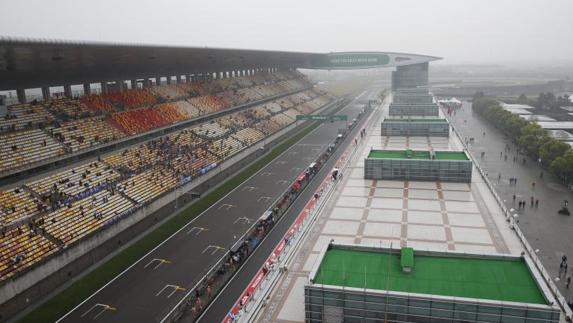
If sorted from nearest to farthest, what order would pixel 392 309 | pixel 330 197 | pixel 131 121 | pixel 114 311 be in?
pixel 392 309 < pixel 114 311 < pixel 330 197 < pixel 131 121

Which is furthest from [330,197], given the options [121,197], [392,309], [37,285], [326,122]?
[326,122]

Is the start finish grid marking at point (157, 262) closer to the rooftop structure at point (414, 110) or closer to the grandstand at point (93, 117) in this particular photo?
the grandstand at point (93, 117)

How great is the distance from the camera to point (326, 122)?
10769 cm

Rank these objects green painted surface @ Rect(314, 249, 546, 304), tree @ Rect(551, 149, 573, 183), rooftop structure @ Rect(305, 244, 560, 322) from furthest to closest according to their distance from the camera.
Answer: tree @ Rect(551, 149, 573, 183), green painted surface @ Rect(314, 249, 546, 304), rooftop structure @ Rect(305, 244, 560, 322)

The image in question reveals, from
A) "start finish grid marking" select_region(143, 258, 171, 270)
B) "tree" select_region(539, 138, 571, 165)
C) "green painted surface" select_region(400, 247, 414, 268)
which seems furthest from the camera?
"tree" select_region(539, 138, 571, 165)

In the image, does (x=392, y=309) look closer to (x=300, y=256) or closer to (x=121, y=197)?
(x=300, y=256)

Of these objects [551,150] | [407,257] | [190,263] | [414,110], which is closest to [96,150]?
[190,263]

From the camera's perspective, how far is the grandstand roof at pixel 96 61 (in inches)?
1538

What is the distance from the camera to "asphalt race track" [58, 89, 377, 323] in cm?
2907

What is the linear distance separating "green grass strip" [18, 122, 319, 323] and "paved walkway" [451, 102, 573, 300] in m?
32.1

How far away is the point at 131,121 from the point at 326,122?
59.1 metres

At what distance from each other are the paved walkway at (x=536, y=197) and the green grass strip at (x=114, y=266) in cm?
3207

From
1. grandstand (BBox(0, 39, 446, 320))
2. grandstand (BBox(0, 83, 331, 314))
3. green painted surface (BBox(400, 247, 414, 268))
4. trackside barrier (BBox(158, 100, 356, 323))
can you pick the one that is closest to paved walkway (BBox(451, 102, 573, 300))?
green painted surface (BBox(400, 247, 414, 268))

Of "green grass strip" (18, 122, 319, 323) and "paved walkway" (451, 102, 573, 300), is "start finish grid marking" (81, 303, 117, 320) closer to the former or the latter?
"green grass strip" (18, 122, 319, 323)
